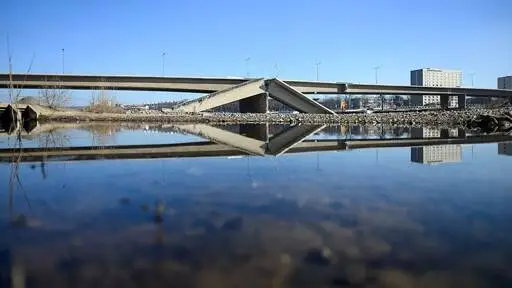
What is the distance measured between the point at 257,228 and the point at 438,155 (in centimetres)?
1128

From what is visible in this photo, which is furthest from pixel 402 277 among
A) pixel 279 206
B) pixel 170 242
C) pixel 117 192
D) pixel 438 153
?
pixel 438 153

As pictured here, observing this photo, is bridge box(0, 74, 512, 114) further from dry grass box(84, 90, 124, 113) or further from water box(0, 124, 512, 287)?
water box(0, 124, 512, 287)

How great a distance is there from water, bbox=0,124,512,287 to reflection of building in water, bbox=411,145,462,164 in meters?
2.55

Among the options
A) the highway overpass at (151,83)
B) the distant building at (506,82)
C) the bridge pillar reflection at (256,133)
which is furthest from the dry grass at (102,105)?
the distant building at (506,82)

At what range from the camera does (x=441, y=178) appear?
10.1 m

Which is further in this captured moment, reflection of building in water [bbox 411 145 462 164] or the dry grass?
the dry grass

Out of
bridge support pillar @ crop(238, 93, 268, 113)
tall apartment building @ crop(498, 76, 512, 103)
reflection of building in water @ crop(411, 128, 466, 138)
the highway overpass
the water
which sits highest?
tall apartment building @ crop(498, 76, 512, 103)

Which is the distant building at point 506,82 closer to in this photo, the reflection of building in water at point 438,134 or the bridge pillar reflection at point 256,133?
the reflection of building in water at point 438,134

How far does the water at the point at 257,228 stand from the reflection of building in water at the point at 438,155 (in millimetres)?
2547

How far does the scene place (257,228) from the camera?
5789 millimetres

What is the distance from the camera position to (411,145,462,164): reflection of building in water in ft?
45.0

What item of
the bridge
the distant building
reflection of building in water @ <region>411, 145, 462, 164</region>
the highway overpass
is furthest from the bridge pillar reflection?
the distant building

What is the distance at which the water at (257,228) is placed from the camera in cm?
418

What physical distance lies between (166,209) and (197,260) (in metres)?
2.50
